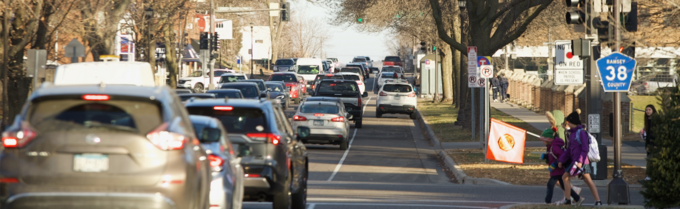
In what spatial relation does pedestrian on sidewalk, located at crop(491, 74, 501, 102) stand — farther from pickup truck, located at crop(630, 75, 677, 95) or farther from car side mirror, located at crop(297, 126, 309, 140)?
car side mirror, located at crop(297, 126, 309, 140)

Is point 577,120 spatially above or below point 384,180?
above

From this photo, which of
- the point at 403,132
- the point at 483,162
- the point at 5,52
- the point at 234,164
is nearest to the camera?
the point at 234,164

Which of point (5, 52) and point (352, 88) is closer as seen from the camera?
point (5, 52)

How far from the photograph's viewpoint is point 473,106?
82.8 feet

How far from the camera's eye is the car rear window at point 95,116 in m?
6.39

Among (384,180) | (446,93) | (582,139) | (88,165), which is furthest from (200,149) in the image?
(446,93)

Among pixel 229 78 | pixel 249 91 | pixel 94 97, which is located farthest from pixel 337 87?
pixel 94 97

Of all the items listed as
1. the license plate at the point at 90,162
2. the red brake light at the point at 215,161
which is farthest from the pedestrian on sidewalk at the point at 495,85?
the license plate at the point at 90,162

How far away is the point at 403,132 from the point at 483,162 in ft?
36.2

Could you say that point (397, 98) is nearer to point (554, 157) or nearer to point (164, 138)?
point (554, 157)

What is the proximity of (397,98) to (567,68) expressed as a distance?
60.7ft

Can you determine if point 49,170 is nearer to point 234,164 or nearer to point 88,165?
point 88,165

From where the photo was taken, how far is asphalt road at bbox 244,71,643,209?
12.8 metres

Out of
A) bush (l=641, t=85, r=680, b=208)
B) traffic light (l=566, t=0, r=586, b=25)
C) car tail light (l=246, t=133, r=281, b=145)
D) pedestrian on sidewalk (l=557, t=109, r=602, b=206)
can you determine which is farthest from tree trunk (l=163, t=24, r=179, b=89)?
bush (l=641, t=85, r=680, b=208)
